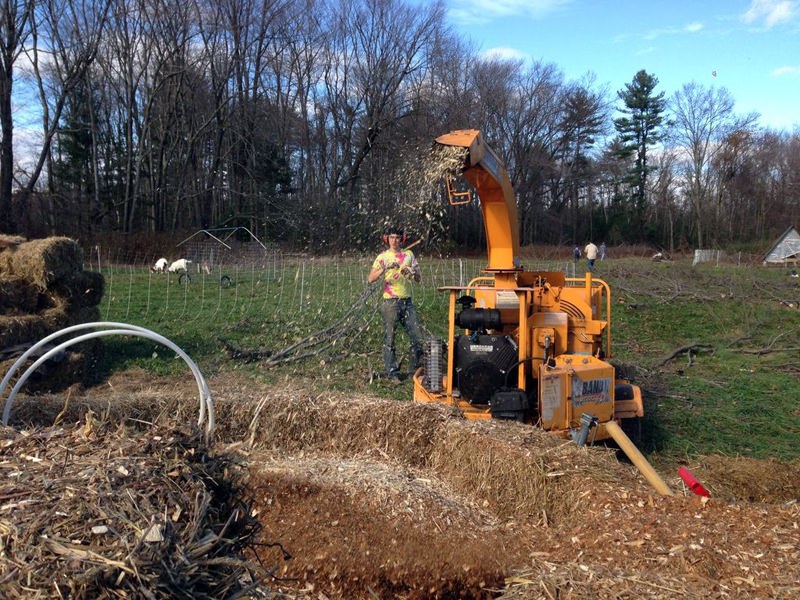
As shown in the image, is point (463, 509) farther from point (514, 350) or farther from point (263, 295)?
point (263, 295)

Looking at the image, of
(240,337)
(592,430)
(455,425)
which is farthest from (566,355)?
(240,337)

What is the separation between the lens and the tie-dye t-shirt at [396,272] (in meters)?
8.50

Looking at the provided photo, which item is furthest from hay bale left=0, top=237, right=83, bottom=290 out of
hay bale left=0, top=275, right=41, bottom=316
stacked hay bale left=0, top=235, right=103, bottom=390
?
hay bale left=0, top=275, right=41, bottom=316

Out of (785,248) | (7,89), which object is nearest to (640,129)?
(785,248)

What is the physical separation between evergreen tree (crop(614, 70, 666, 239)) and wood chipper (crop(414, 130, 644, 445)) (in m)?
52.4

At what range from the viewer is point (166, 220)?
125ft

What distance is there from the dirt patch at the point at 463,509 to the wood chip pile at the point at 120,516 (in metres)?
0.23

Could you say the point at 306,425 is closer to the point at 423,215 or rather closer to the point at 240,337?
the point at 423,215

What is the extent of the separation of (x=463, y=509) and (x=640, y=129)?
55223mm

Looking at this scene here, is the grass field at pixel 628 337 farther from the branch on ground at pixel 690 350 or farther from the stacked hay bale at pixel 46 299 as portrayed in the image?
the stacked hay bale at pixel 46 299

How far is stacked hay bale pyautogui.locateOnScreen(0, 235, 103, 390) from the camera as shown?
855 centimetres

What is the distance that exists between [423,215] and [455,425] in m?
2.37

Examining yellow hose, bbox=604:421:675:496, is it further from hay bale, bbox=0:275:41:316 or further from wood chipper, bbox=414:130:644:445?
hay bale, bbox=0:275:41:316

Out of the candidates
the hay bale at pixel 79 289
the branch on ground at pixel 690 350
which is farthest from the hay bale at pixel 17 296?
the branch on ground at pixel 690 350
